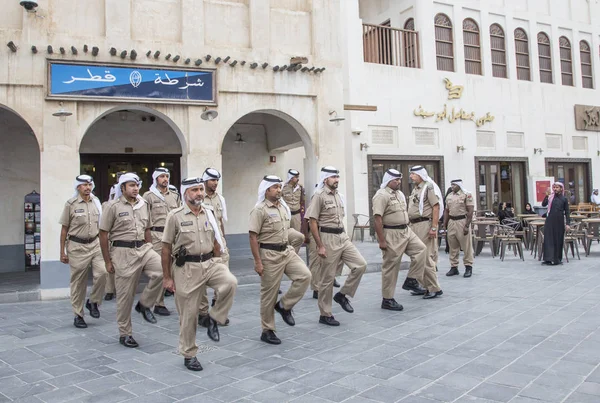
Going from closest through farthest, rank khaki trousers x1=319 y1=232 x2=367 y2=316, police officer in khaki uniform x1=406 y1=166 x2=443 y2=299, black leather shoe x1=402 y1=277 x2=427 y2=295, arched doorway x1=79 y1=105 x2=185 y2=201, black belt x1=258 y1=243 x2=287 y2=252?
black belt x1=258 y1=243 x2=287 y2=252 < khaki trousers x1=319 y1=232 x2=367 y2=316 < police officer in khaki uniform x1=406 y1=166 x2=443 y2=299 < black leather shoe x1=402 y1=277 x2=427 y2=295 < arched doorway x1=79 y1=105 x2=185 y2=201

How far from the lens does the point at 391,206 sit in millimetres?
7289

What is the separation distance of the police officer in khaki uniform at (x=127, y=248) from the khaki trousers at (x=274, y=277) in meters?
1.35

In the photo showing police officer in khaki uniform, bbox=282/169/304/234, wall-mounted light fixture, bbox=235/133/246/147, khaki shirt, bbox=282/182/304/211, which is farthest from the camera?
wall-mounted light fixture, bbox=235/133/246/147

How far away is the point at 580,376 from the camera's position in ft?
14.2

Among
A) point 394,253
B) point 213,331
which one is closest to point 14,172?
point 213,331

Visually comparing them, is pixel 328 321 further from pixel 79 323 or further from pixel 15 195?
pixel 15 195

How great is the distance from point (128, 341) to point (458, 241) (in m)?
6.76

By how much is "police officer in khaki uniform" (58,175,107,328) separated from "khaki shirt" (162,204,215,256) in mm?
2624

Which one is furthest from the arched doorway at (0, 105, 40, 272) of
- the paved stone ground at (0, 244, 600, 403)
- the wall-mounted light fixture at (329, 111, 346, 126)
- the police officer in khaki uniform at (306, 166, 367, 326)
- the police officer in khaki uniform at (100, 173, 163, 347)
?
the police officer in khaki uniform at (306, 166, 367, 326)

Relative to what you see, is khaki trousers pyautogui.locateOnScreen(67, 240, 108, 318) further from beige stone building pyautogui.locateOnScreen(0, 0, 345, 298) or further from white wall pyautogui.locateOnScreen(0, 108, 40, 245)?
white wall pyautogui.locateOnScreen(0, 108, 40, 245)

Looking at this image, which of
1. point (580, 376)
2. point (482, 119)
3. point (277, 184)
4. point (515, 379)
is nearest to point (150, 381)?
point (277, 184)

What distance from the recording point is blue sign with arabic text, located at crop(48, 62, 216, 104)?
8.91 m

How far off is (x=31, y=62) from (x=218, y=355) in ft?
20.9

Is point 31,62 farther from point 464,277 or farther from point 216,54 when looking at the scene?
point 464,277
